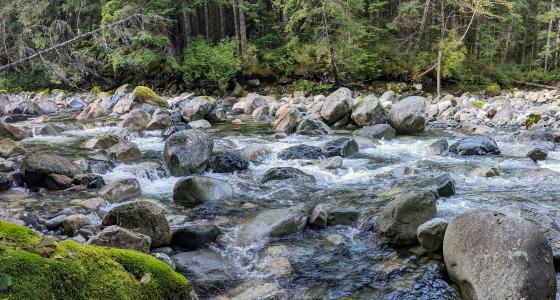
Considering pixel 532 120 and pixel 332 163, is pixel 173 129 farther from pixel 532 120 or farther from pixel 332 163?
pixel 532 120

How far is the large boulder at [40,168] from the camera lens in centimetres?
795

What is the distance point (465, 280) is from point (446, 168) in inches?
216

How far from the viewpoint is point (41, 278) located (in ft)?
7.89

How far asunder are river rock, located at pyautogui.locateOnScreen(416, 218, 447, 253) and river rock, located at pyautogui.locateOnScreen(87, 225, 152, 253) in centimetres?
301

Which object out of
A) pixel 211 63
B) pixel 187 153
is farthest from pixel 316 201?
pixel 211 63

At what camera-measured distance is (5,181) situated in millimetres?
7816

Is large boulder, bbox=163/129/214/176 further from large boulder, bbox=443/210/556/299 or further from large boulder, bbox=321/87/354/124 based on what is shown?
large boulder, bbox=321/87/354/124

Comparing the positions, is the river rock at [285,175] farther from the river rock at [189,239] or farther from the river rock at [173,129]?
the river rock at [173,129]

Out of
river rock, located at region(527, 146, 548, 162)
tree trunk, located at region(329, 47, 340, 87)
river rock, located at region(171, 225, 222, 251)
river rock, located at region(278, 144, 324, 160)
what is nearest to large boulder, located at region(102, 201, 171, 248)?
river rock, located at region(171, 225, 222, 251)

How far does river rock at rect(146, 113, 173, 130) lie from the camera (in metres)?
14.4

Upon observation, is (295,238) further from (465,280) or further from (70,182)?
(70,182)

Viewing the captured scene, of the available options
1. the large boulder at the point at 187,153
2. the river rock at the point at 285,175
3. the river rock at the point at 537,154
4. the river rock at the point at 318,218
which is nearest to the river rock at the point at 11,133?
the large boulder at the point at 187,153

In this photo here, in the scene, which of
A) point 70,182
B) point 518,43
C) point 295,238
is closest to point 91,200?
point 70,182

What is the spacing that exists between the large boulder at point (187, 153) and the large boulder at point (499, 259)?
5.74 meters
